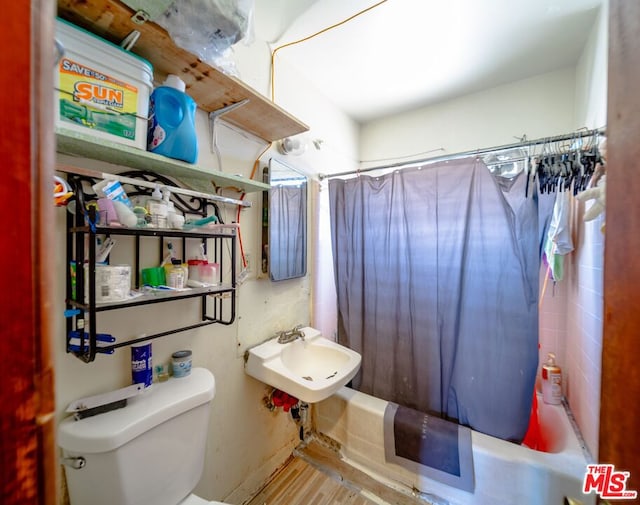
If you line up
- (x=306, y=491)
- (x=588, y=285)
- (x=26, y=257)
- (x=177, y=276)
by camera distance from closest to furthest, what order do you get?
(x=26, y=257) → (x=177, y=276) → (x=588, y=285) → (x=306, y=491)

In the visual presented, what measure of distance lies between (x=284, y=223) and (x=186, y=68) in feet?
2.76

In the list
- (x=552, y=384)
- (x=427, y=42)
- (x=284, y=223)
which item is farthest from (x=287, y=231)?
(x=552, y=384)

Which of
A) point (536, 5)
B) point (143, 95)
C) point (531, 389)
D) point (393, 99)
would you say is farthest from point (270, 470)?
point (536, 5)

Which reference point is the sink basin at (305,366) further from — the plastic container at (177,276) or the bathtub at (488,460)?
the plastic container at (177,276)

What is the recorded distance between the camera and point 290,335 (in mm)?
1505

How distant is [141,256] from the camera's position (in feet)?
3.08

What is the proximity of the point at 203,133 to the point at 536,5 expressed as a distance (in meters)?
1.70

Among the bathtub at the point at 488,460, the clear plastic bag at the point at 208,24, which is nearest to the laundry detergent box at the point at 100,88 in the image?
the clear plastic bag at the point at 208,24

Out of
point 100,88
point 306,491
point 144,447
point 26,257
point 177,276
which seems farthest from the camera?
point 306,491

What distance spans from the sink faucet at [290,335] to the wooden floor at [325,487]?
81 centimetres

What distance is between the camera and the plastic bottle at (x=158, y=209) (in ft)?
2.73

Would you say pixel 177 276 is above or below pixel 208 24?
below

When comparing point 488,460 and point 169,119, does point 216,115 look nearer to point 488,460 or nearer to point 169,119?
point 169,119

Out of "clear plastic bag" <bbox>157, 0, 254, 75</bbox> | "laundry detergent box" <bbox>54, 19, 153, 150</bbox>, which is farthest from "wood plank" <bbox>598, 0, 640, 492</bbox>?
"laundry detergent box" <bbox>54, 19, 153, 150</bbox>
